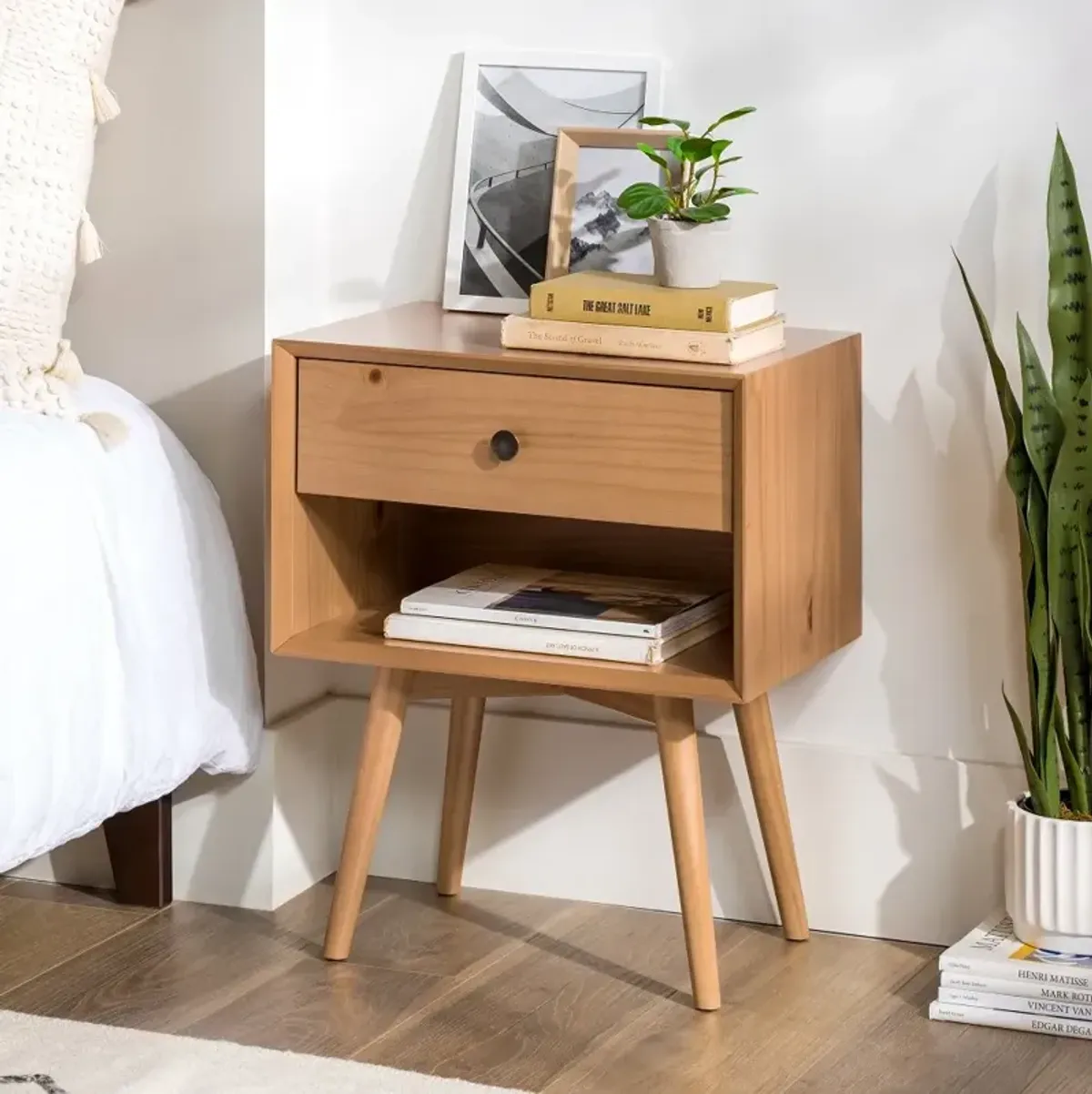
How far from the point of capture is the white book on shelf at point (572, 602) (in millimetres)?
1758

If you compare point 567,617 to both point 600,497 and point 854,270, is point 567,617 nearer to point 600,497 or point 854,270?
point 600,497

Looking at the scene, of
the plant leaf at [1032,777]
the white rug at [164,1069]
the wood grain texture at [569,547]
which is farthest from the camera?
the wood grain texture at [569,547]

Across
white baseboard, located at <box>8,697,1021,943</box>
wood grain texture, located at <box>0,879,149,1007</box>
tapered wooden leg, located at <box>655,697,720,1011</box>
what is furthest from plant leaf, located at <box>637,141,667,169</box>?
wood grain texture, located at <box>0,879,149,1007</box>

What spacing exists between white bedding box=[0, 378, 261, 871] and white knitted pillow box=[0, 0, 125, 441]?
2.0 inches

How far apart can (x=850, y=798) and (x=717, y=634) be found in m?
0.26

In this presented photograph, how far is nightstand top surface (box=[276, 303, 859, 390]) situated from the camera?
1.66m

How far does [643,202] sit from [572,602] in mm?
384

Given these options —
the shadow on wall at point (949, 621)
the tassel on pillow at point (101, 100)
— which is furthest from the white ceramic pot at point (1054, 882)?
the tassel on pillow at point (101, 100)

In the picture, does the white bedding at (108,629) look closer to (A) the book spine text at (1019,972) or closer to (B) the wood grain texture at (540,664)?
(B) the wood grain texture at (540,664)

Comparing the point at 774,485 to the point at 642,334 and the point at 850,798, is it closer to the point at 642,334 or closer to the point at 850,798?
the point at 642,334

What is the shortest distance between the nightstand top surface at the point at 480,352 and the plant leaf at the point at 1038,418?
7.4 inches

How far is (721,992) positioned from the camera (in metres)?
1.81

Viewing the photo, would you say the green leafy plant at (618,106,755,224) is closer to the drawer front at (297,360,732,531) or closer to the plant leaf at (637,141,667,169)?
the plant leaf at (637,141,667,169)

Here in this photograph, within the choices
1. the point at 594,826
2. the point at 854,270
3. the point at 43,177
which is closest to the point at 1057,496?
the point at 854,270
